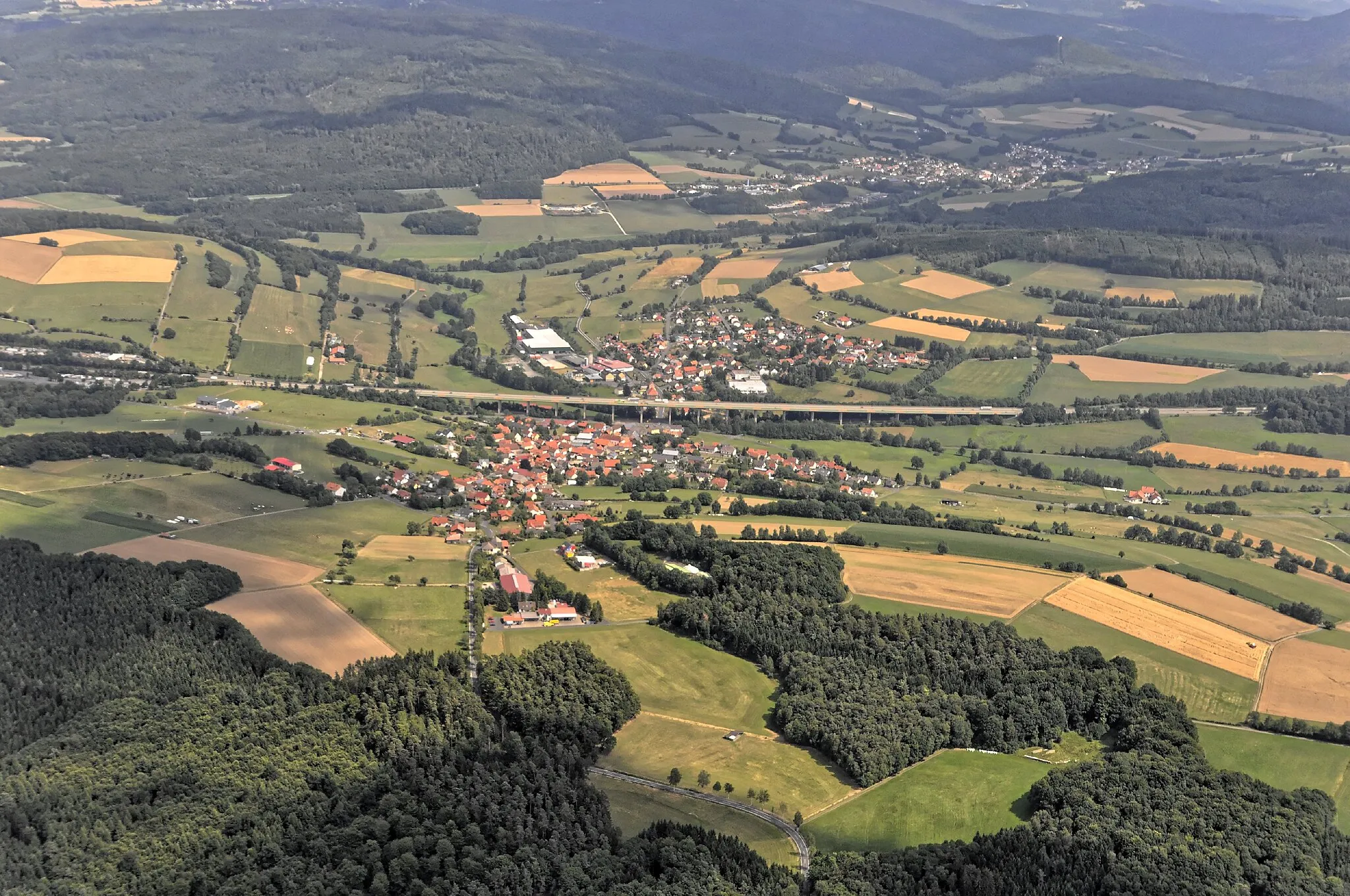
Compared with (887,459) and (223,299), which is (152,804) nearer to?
(887,459)

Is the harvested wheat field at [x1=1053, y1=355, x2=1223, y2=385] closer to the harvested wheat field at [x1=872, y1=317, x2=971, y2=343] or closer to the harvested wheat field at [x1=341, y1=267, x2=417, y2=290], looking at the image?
the harvested wheat field at [x1=872, y1=317, x2=971, y2=343]

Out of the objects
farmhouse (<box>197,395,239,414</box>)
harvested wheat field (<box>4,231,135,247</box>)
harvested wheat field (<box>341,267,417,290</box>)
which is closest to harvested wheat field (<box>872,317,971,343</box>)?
harvested wheat field (<box>341,267,417,290</box>)

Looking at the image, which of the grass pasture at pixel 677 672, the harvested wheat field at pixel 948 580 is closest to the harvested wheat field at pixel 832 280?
the harvested wheat field at pixel 948 580

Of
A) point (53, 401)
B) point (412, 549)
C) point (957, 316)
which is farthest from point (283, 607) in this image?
point (957, 316)

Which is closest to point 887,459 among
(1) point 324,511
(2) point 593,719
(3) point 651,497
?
(3) point 651,497

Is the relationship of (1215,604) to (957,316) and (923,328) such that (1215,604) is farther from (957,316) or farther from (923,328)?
(957,316)
